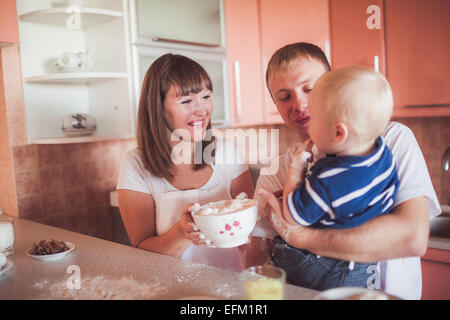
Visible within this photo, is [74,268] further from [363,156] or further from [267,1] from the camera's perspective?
[267,1]

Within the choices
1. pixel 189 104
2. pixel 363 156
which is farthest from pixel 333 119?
pixel 189 104

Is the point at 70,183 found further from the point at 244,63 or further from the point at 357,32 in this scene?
the point at 357,32

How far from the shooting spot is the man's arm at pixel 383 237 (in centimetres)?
90

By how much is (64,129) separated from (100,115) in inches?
10.1

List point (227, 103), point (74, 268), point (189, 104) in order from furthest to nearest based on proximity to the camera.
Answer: point (227, 103) < point (189, 104) < point (74, 268)

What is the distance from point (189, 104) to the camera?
1411 mm

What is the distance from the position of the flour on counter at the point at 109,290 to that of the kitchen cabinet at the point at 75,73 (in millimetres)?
1036

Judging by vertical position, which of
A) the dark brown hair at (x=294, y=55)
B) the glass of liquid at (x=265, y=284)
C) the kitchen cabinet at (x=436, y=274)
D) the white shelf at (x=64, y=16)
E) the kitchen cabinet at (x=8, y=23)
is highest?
the white shelf at (x=64, y=16)

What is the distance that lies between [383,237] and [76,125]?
1.60m

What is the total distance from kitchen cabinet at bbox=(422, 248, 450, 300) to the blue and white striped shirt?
901 millimetres

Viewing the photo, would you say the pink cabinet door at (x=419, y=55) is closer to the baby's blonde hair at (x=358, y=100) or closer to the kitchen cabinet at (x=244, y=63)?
the kitchen cabinet at (x=244, y=63)

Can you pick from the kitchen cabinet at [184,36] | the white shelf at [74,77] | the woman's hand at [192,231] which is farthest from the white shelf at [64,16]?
the woman's hand at [192,231]

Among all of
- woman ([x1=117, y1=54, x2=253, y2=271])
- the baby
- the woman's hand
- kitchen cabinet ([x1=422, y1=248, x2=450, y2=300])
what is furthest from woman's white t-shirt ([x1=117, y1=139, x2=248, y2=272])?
kitchen cabinet ([x1=422, y1=248, x2=450, y2=300])

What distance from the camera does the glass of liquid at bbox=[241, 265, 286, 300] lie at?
79cm
